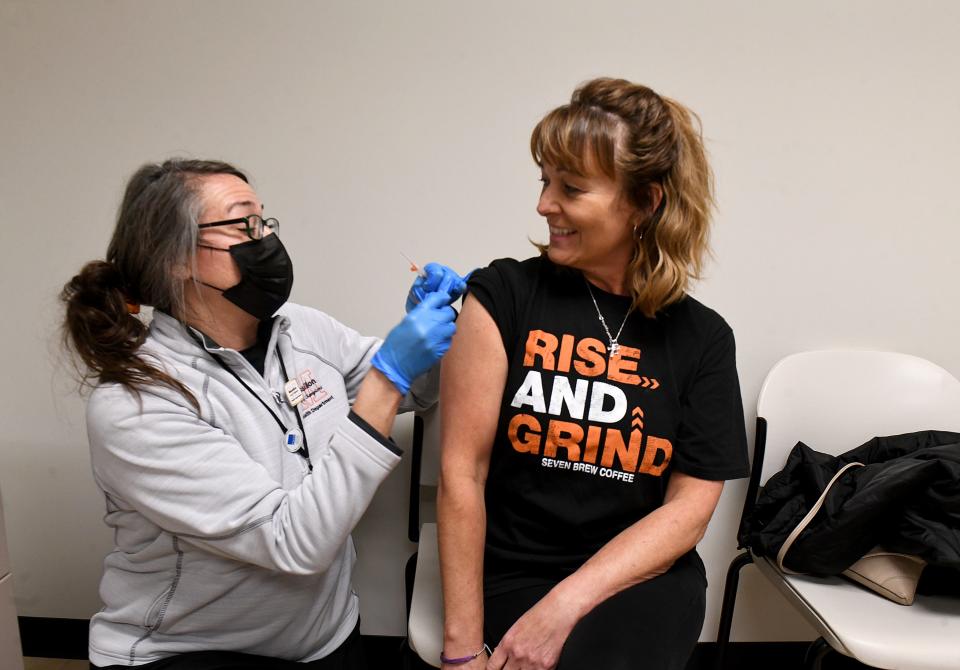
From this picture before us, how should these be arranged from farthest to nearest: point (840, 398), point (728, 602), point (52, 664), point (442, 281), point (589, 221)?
point (52, 664), point (840, 398), point (728, 602), point (442, 281), point (589, 221)

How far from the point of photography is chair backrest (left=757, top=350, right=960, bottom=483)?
1688mm

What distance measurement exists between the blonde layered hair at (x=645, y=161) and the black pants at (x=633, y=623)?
0.51 meters

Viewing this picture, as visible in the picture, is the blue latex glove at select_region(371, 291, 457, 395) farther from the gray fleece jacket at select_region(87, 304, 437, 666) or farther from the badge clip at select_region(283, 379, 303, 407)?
the badge clip at select_region(283, 379, 303, 407)

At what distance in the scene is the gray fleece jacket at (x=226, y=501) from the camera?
41.1 inches

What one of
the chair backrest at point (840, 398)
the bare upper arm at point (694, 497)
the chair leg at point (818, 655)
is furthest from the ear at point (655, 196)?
the chair leg at point (818, 655)

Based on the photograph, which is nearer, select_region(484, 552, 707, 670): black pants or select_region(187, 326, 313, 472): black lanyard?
select_region(484, 552, 707, 670): black pants

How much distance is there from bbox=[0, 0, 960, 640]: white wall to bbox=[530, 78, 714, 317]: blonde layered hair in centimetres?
52

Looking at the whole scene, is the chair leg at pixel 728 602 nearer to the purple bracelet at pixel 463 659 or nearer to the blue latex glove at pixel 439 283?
the purple bracelet at pixel 463 659

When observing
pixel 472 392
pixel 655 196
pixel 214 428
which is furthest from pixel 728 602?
pixel 214 428

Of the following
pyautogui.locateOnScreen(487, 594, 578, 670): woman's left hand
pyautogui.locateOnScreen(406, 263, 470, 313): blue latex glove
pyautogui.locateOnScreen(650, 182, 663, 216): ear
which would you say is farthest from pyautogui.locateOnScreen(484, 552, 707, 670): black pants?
pyautogui.locateOnScreen(650, 182, 663, 216): ear

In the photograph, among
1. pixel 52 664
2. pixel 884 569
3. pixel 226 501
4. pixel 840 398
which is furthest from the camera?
pixel 52 664

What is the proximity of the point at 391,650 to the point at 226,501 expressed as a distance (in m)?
1.09

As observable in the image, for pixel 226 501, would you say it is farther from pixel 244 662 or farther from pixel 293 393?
pixel 244 662

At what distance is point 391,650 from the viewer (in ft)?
6.23
